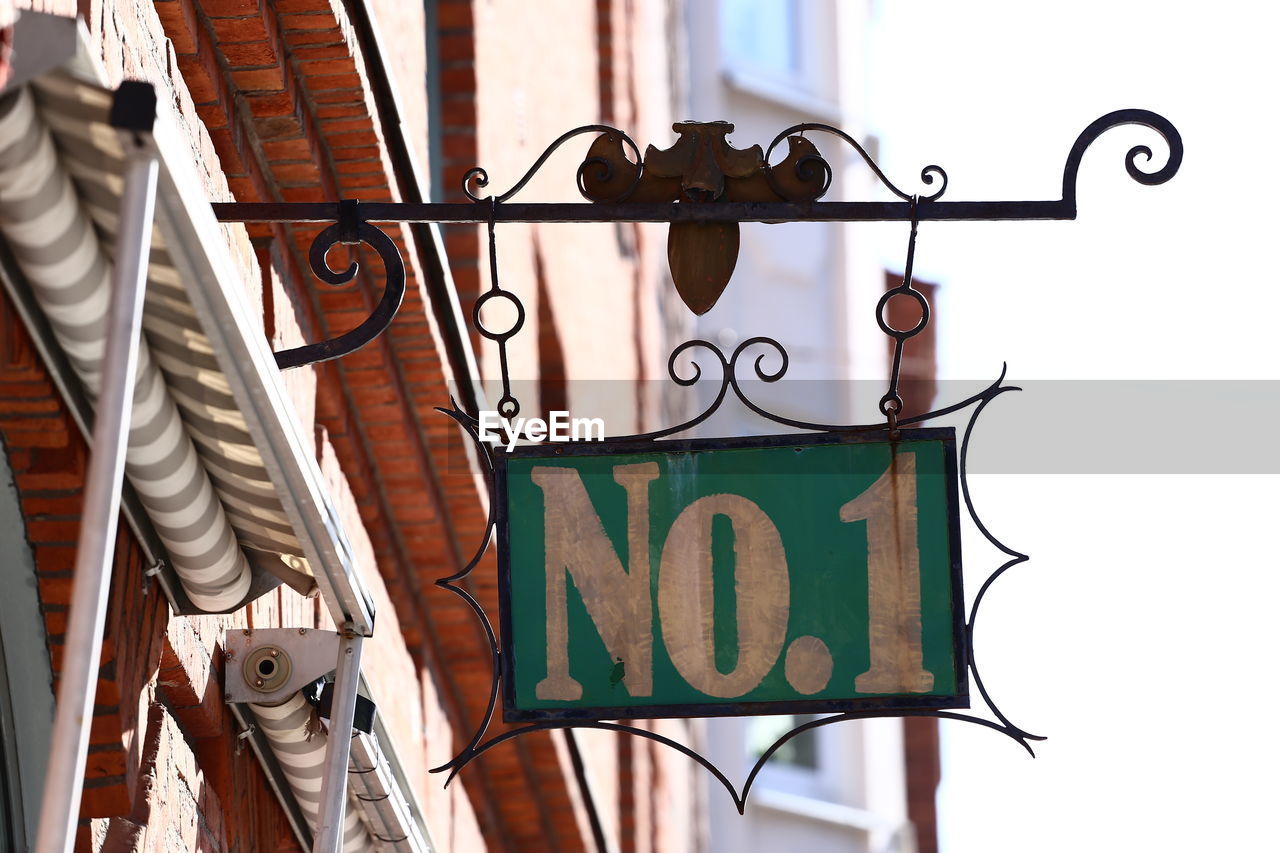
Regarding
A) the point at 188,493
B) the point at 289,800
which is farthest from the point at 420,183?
the point at 188,493

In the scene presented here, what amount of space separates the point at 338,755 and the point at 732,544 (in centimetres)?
81

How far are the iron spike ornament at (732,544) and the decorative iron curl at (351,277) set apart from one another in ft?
0.41

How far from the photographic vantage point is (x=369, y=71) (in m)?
4.71

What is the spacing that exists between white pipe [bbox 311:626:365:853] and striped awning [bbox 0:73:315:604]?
18 centimetres

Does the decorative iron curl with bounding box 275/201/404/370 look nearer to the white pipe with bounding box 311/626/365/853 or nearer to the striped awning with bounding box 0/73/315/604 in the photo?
the striped awning with bounding box 0/73/315/604

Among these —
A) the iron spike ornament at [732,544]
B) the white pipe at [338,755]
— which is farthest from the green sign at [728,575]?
the white pipe at [338,755]

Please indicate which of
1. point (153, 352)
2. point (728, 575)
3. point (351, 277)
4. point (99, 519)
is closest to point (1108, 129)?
Result: point (728, 575)

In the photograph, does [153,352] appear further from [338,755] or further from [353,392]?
[353,392]

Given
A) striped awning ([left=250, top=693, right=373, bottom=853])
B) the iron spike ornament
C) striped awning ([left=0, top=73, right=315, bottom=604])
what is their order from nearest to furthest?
striped awning ([left=0, top=73, right=315, bottom=604]) → the iron spike ornament → striped awning ([left=250, top=693, right=373, bottom=853])

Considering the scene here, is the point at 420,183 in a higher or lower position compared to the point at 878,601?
higher

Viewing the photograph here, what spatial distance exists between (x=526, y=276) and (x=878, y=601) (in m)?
5.52

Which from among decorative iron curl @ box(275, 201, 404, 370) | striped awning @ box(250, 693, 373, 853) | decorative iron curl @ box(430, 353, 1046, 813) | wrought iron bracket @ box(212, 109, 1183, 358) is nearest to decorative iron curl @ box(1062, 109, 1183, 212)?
wrought iron bracket @ box(212, 109, 1183, 358)

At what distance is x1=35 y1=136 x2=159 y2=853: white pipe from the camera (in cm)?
213

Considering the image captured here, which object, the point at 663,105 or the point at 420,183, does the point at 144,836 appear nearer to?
the point at 420,183
